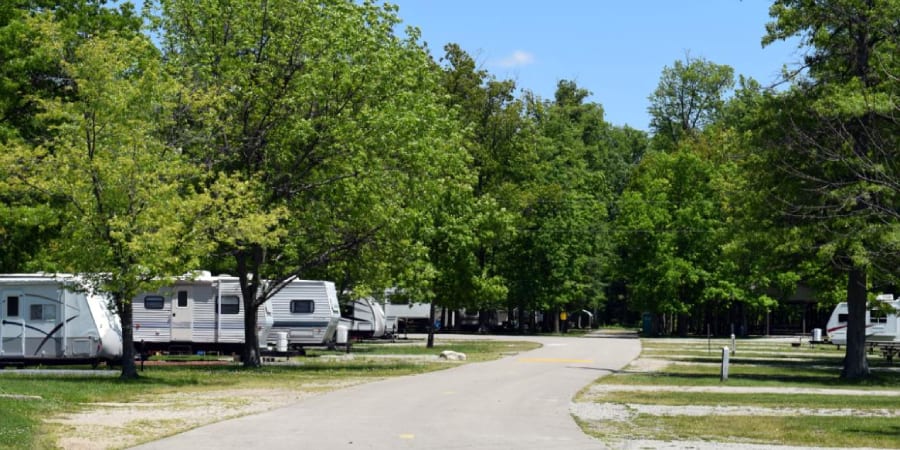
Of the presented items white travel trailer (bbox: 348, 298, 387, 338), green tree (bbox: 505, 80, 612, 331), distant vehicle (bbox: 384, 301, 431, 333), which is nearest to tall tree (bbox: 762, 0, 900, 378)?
white travel trailer (bbox: 348, 298, 387, 338)

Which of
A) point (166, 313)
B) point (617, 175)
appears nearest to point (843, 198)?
point (166, 313)

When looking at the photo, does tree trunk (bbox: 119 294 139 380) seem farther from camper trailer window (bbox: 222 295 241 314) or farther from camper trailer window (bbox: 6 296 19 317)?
camper trailer window (bbox: 222 295 241 314)

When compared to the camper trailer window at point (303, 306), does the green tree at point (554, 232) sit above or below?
above

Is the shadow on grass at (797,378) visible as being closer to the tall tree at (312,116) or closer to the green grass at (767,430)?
the tall tree at (312,116)

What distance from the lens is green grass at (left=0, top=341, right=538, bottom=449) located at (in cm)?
1577

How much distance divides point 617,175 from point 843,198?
71.7 m

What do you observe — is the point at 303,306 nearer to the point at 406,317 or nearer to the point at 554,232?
the point at 554,232

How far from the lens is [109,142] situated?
84.2 feet

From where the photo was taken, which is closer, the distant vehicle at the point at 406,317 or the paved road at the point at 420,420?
the paved road at the point at 420,420

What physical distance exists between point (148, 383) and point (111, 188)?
427cm

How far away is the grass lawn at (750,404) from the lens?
16.6 m

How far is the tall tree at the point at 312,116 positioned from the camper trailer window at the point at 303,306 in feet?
25.8

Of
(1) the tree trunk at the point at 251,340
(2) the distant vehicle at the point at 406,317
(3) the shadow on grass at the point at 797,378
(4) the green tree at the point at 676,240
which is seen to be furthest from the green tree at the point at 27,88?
(4) the green tree at the point at 676,240

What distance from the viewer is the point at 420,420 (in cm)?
1733
